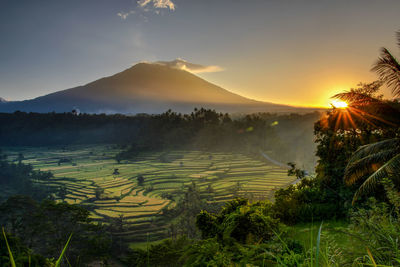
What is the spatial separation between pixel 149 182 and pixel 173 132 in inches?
1720

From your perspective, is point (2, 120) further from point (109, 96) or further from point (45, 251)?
point (45, 251)

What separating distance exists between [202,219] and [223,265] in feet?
9.07

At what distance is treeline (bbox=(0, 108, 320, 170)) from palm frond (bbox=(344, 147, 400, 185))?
64.7 metres

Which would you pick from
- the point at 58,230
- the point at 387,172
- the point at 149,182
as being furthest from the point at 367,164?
the point at 149,182

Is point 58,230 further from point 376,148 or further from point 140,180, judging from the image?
point 140,180

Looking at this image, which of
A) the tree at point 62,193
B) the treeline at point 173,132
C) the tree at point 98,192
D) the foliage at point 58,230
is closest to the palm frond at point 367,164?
the foliage at point 58,230

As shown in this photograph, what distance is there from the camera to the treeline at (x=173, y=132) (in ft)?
280

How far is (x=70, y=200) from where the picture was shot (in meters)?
41.0

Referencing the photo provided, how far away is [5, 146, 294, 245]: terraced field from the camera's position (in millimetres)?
33719

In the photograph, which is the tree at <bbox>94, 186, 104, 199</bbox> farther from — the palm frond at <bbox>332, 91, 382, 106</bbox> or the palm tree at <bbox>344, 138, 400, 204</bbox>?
the palm frond at <bbox>332, 91, 382, 106</bbox>

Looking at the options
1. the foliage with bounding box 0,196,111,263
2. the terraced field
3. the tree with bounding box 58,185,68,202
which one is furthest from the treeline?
the foliage with bounding box 0,196,111,263

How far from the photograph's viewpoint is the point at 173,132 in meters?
90.5

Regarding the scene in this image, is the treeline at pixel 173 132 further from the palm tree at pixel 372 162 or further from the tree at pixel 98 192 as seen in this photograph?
the palm tree at pixel 372 162

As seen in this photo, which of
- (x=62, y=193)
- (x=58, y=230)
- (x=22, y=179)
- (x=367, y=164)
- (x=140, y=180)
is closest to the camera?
(x=367, y=164)
